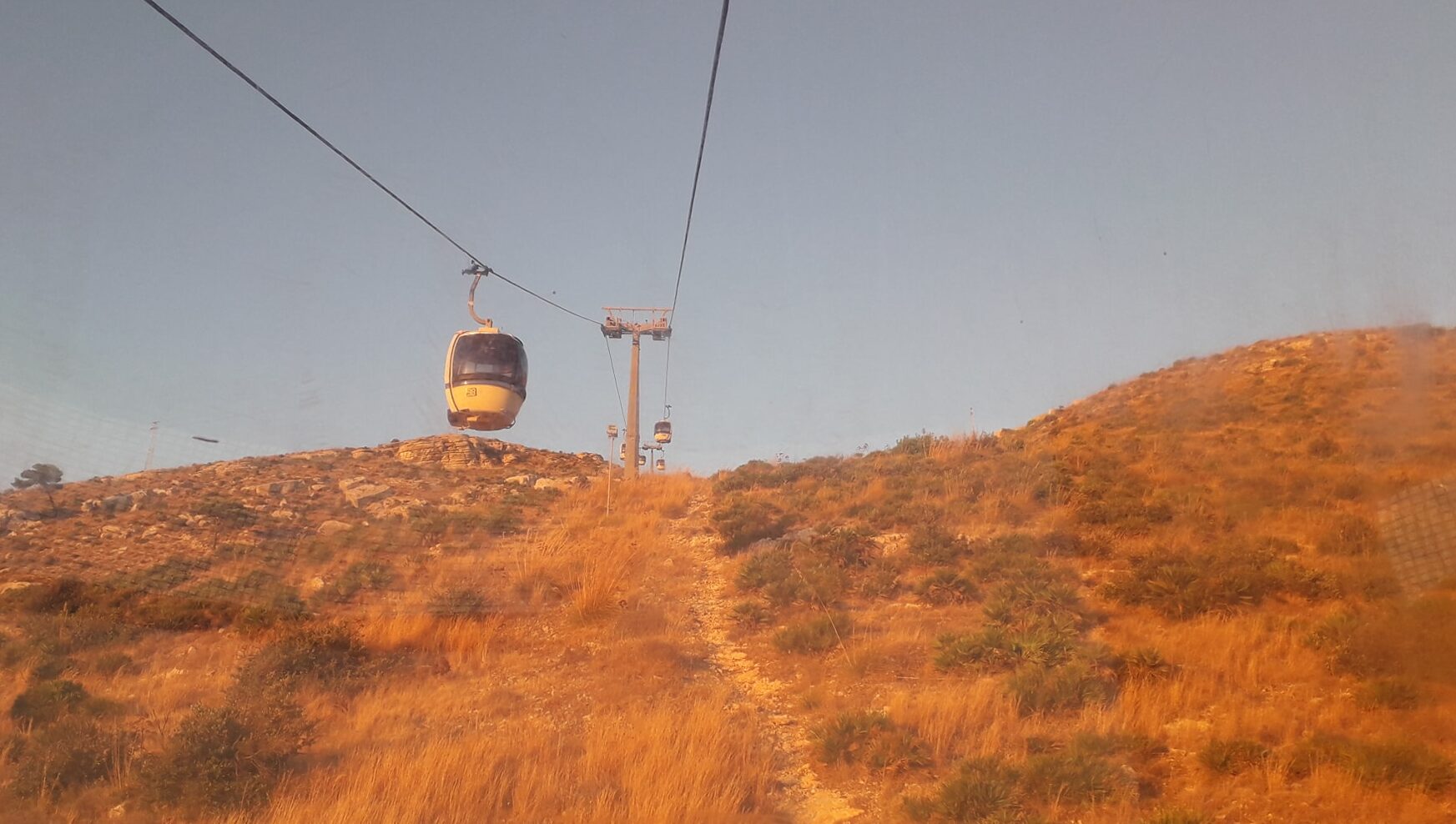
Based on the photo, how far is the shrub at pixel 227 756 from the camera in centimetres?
797

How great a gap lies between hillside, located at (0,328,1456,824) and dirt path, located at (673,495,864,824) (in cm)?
6

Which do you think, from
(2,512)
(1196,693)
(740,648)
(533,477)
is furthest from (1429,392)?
(2,512)

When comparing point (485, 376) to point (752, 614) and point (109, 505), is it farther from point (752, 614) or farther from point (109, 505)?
point (109, 505)

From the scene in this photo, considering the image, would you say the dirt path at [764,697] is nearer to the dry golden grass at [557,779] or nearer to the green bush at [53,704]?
the dry golden grass at [557,779]

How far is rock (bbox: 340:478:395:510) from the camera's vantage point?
23.6 m

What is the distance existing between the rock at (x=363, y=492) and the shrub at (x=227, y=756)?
1478cm

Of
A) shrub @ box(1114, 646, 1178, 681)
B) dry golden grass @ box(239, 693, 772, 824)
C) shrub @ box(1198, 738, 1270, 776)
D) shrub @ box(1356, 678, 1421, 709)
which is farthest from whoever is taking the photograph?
shrub @ box(1114, 646, 1178, 681)

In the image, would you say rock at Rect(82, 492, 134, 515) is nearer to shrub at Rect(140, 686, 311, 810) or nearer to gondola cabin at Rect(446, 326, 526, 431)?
gondola cabin at Rect(446, 326, 526, 431)

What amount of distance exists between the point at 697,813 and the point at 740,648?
529cm

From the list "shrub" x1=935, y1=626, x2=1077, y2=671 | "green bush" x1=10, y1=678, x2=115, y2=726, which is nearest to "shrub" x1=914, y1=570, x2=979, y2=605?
"shrub" x1=935, y1=626, x2=1077, y2=671

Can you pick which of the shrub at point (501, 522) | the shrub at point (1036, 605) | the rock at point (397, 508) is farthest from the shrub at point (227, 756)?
the rock at point (397, 508)

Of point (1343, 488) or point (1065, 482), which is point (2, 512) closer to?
point (1065, 482)

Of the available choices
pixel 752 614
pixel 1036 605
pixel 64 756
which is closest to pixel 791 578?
pixel 752 614

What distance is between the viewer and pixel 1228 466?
16.3 meters
